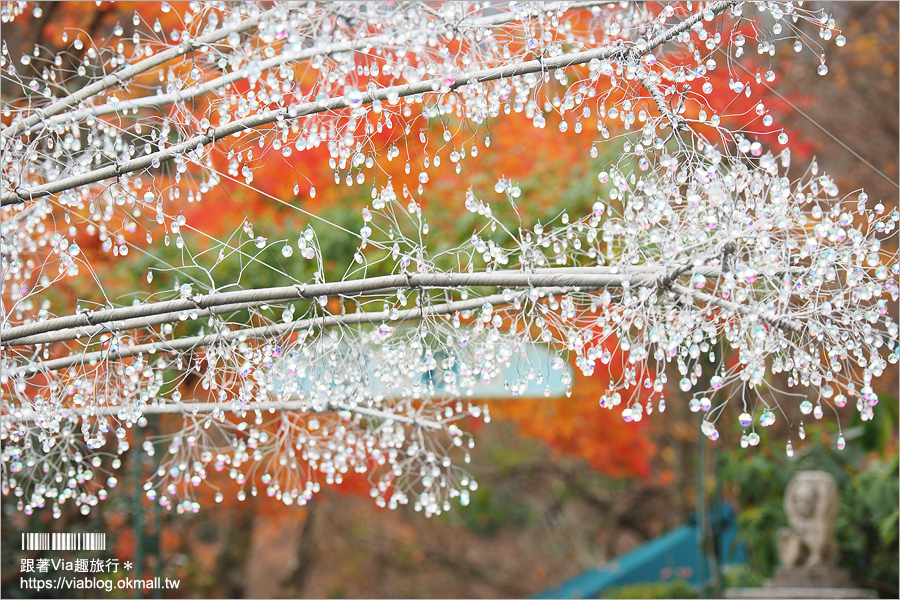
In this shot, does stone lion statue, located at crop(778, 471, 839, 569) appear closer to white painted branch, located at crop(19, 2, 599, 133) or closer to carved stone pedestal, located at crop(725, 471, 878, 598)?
carved stone pedestal, located at crop(725, 471, 878, 598)

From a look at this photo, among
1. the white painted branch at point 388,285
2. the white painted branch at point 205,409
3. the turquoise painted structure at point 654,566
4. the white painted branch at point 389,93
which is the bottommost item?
the turquoise painted structure at point 654,566

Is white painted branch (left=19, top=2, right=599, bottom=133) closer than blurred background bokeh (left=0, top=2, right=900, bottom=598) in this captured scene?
Yes

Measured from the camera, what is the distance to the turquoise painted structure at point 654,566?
275 inches

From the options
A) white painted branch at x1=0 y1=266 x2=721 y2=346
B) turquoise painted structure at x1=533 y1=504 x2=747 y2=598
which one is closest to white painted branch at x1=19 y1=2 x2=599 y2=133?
white painted branch at x1=0 y1=266 x2=721 y2=346

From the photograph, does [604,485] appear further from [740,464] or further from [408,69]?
[408,69]

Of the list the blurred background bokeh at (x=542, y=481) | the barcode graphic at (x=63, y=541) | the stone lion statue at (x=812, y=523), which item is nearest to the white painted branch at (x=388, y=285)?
the blurred background bokeh at (x=542, y=481)

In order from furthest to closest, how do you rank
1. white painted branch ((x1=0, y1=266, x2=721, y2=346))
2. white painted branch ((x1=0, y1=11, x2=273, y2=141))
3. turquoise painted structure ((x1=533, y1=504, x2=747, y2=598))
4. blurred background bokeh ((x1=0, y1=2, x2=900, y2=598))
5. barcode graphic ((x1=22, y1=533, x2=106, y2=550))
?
turquoise painted structure ((x1=533, y1=504, x2=747, y2=598)) < blurred background bokeh ((x1=0, y1=2, x2=900, y2=598)) < barcode graphic ((x1=22, y1=533, x2=106, y2=550)) < white painted branch ((x1=0, y1=11, x2=273, y2=141)) < white painted branch ((x1=0, y1=266, x2=721, y2=346))

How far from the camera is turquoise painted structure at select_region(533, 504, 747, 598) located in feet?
22.9

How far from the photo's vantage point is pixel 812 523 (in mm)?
4742

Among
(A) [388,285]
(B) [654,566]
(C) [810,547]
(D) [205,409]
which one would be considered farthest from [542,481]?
(A) [388,285]

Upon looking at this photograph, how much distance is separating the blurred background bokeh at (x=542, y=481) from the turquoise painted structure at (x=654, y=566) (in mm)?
125

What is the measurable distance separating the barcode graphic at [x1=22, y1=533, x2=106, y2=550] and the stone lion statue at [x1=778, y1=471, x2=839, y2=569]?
446 centimetres

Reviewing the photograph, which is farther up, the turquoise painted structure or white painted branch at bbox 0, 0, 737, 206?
white painted branch at bbox 0, 0, 737, 206

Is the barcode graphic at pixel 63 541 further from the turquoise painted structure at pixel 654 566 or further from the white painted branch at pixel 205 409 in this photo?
the turquoise painted structure at pixel 654 566
